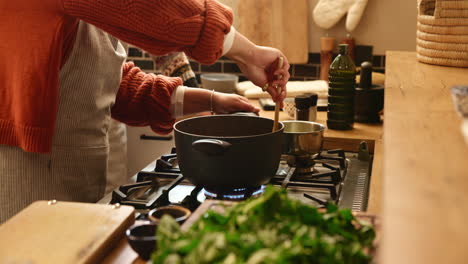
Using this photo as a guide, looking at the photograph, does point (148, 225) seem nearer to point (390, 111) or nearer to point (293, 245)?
point (293, 245)

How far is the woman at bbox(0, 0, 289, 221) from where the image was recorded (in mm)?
1364

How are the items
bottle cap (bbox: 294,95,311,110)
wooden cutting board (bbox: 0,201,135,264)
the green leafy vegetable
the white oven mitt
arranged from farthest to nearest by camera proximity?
the white oven mitt
bottle cap (bbox: 294,95,311,110)
wooden cutting board (bbox: 0,201,135,264)
the green leafy vegetable

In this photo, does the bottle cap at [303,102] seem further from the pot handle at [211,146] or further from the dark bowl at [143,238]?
the dark bowl at [143,238]

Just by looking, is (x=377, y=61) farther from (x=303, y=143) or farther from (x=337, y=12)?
(x=303, y=143)

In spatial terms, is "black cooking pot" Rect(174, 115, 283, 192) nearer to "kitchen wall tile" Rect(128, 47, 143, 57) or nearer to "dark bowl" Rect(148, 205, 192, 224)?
"dark bowl" Rect(148, 205, 192, 224)

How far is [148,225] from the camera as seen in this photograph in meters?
1.01

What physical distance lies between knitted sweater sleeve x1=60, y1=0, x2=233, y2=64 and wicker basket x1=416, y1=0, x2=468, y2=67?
694 millimetres

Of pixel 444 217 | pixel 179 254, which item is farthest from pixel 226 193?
pixel 444 217

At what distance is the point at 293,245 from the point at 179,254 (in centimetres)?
15

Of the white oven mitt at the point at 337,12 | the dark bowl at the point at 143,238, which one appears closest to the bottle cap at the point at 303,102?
the white oven mitt at the point at 337,12

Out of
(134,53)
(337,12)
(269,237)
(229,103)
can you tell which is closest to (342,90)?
(229,103)

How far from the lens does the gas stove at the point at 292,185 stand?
1395 mm

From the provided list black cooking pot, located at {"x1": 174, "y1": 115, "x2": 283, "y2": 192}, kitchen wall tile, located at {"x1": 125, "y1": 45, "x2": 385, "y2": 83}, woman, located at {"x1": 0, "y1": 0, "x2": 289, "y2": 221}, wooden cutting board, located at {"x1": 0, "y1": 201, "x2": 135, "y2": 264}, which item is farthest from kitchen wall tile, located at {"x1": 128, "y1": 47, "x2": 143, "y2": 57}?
wooden cutting board, located at {"x1": 0, "y1": 201, "x2": 135, "y2": 264}

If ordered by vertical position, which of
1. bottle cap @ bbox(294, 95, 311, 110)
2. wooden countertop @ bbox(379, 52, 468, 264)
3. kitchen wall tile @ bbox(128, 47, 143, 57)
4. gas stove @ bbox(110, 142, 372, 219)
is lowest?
gas stove @ bbox(110, 142, 372, 219)
